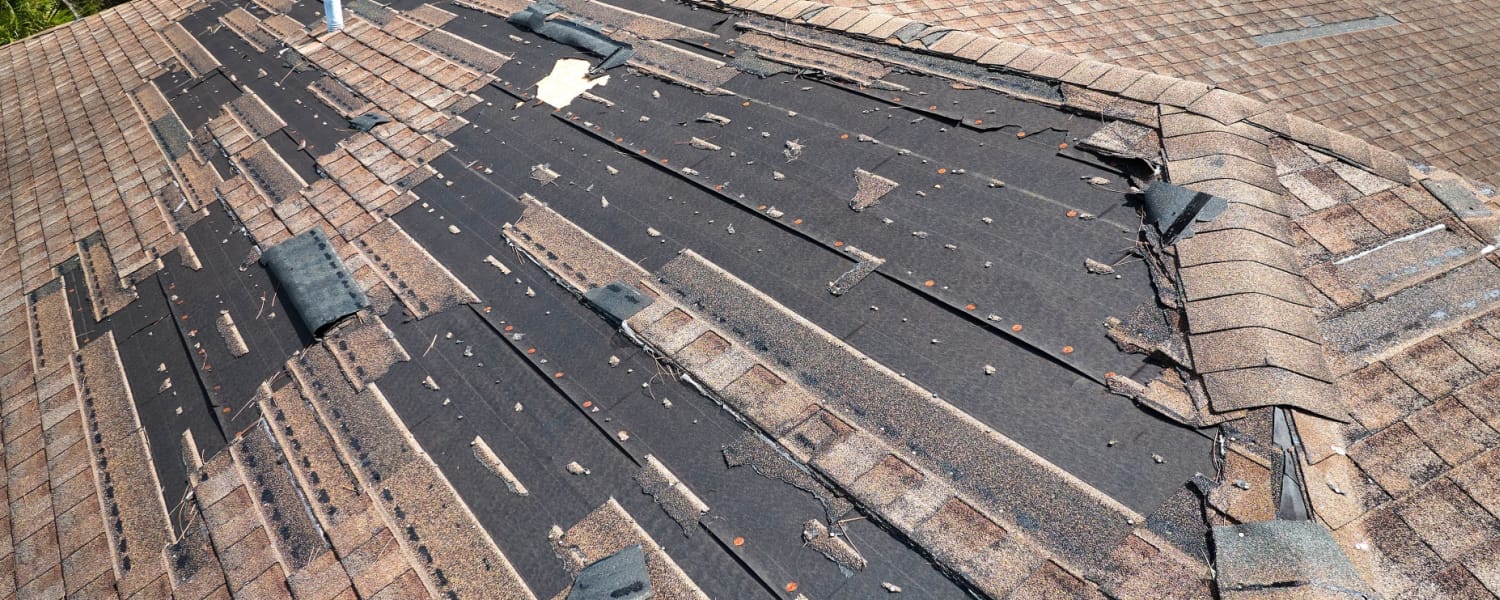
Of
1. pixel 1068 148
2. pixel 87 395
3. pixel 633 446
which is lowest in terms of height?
pixel 87 395

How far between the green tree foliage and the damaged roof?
2595cm

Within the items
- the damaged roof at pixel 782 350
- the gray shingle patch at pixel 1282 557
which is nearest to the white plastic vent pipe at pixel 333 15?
the damaged roof at pixel 782 350

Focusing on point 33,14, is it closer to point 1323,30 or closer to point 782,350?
point 782,350

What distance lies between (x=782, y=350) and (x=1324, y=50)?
15.7 m

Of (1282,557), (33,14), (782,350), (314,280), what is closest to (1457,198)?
(1282,557)

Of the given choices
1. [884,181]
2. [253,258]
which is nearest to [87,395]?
[253,258]

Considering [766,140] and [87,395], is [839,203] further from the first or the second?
[87,395]

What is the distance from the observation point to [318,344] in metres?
9.92

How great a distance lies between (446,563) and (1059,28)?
1623cm

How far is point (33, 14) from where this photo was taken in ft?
109

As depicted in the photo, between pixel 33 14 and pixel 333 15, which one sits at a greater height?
pixel 333 15

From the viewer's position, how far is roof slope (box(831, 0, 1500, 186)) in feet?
51.1

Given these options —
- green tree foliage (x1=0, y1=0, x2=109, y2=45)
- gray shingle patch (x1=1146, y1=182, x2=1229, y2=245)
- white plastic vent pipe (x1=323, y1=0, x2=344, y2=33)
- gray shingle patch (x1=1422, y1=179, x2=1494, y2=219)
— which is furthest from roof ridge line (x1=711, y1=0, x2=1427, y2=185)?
green tree foliage (x1=0, y1=0, x2=109, y2=45)

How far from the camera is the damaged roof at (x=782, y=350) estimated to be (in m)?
6.47
